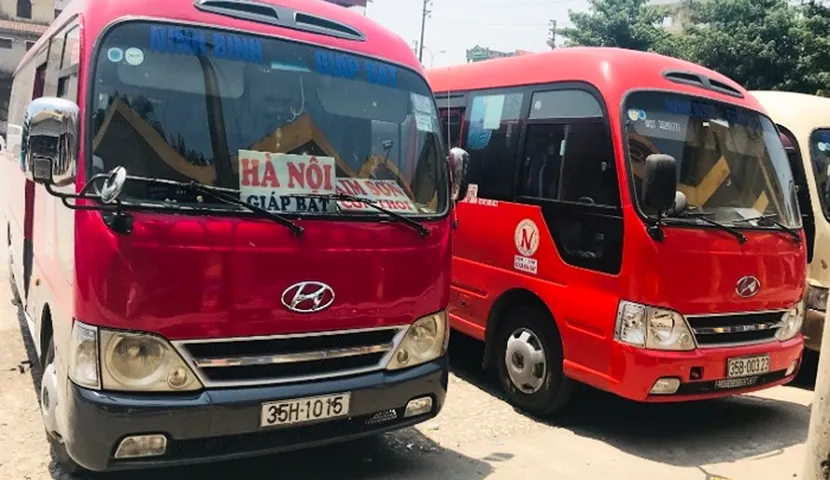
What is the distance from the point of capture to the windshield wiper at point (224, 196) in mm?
3195

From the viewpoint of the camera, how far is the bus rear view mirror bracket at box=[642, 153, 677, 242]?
4.43 metres

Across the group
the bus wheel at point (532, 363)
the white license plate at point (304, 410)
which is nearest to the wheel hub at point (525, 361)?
the bus wheel at point (532, 363)

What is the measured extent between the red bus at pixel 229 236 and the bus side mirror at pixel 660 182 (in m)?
1.32

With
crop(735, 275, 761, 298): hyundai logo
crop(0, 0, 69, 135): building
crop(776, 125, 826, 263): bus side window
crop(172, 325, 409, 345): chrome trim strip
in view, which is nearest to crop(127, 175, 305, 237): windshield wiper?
crop(172, 325, 409, 345): chrome trim strip

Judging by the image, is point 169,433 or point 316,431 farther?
point 316,431

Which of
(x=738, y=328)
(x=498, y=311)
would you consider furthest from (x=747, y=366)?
(x=498, y=311)

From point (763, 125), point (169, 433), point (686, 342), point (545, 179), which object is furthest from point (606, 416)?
point (169, 433)

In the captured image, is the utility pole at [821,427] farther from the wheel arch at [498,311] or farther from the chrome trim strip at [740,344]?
the wheel arch at [498,311]

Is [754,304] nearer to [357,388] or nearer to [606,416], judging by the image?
[606,416]

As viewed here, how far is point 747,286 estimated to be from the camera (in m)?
5.00

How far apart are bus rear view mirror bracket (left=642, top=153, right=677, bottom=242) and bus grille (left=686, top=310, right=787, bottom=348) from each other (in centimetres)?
81

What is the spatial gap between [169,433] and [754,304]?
3.89m

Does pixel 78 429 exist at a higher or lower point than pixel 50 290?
lower

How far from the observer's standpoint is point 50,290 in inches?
146
